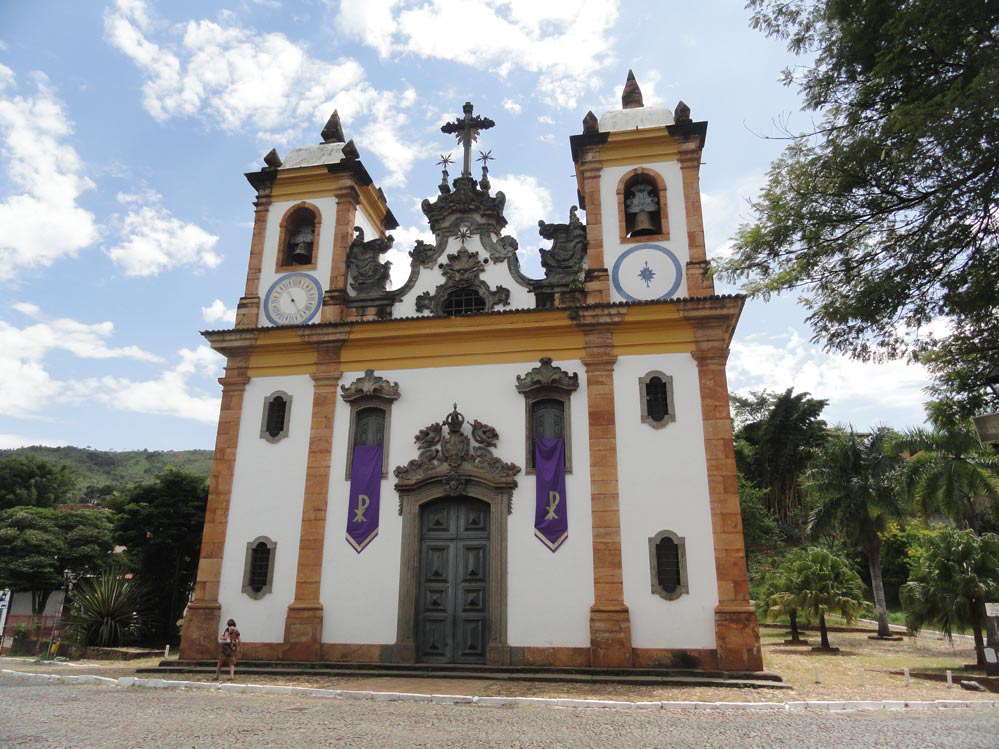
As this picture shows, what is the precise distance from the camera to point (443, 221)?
52.6 ft

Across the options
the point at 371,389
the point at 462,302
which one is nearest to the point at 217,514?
the point at 371,389

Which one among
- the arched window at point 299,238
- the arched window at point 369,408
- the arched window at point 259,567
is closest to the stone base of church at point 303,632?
the arched window at point 259,567

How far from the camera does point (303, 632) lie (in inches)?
526

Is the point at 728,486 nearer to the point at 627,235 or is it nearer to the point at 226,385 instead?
the point at 627,235

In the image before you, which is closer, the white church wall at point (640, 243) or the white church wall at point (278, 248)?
the white church wall at point (640, 243)

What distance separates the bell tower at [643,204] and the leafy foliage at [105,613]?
556 inches

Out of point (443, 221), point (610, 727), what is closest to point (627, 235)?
point (443, 221)

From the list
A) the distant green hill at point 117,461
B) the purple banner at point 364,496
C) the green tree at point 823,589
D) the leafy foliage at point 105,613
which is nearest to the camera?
the purple banner at point 364,496

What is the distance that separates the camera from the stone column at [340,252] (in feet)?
51.8

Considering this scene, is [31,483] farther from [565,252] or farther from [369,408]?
[565,252]

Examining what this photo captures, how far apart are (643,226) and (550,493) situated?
19.9ft

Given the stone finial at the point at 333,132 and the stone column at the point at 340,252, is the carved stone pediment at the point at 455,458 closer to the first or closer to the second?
the stone column at the point at 340,252

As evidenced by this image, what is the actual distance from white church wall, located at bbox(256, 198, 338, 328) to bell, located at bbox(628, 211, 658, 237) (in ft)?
22.9

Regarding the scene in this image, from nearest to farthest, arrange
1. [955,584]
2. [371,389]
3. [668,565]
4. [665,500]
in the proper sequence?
[668,565]
[665,500]
[955,584]
[371,389]
